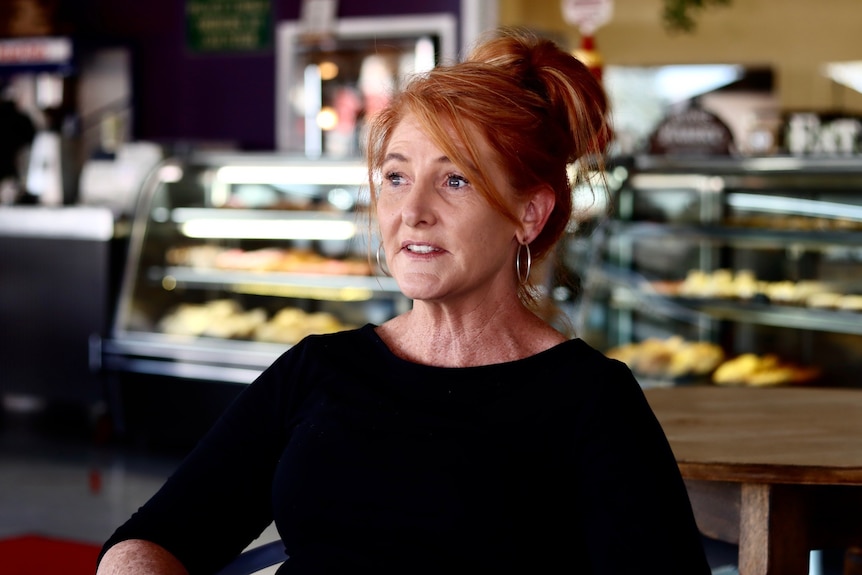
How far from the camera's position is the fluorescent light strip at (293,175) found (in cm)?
500

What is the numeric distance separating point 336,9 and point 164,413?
2.82 m

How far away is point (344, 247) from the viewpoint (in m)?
5.23

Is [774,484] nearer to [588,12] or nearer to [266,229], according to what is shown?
[588,12]

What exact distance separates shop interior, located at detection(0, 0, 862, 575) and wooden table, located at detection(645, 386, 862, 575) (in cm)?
84

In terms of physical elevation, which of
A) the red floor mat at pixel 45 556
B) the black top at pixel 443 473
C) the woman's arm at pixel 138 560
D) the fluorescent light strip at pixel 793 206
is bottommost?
the red floor mat at pixel 45 556

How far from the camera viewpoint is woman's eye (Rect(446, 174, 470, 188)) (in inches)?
55.9

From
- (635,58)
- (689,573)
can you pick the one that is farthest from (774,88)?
(689,573)

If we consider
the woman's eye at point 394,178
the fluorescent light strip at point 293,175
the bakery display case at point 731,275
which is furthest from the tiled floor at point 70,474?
the woman's eye at point 394,178

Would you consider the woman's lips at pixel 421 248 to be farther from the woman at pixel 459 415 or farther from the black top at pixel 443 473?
the black top at pixel 443 473

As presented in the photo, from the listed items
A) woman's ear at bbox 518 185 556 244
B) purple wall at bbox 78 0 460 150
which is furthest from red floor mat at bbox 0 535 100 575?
purple wall at bbox 78 0 460 150

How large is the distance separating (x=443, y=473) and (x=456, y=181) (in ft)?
1.22

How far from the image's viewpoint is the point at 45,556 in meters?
3.46

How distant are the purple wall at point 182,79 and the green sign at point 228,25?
6cm

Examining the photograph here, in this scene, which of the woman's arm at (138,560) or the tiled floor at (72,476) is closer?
the woman's arm at (138,560)
